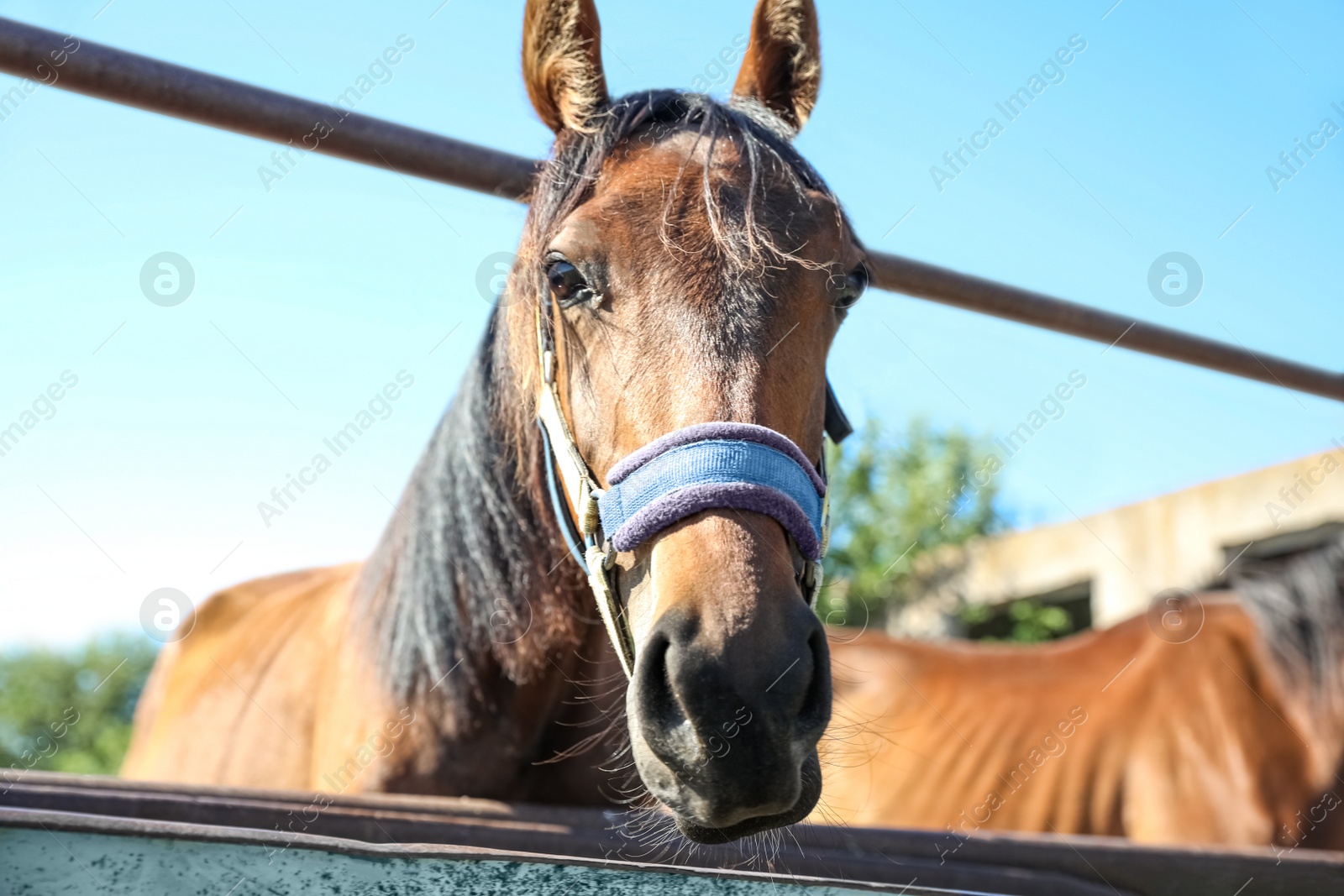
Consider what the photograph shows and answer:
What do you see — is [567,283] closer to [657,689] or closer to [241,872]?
A: [657,689]

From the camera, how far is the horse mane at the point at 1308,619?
12.5 feet

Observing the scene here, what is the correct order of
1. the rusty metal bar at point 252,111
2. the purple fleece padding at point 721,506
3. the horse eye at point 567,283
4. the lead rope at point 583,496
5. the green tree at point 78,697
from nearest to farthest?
the purple fleece padding at point 721,506
the lead rope at point 583,496
the horse eye at point 567,283
the rusty metal bar at point 252,111
the green tree at point 78,697

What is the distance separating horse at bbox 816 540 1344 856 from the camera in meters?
3.73

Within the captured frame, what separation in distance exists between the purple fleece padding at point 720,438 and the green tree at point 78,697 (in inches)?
686

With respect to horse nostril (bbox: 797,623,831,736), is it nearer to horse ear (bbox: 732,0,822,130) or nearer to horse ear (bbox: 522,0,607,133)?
horse ear (bbox: 522,0,607,133)

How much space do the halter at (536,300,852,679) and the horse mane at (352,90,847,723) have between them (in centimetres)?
37

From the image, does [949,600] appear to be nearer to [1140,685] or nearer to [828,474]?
[1140,685]

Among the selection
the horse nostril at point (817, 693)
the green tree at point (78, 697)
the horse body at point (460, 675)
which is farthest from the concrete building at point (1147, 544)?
the green tree at point (78, 697)

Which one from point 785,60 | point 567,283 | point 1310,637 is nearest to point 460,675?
point 567,283

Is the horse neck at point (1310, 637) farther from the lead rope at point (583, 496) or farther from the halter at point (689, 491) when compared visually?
the lead rope at point (583, 496)

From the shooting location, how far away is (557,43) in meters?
2.04

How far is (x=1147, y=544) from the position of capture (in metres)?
9.44

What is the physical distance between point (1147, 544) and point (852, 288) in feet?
28.6

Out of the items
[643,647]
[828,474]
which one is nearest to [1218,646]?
[828,474]
